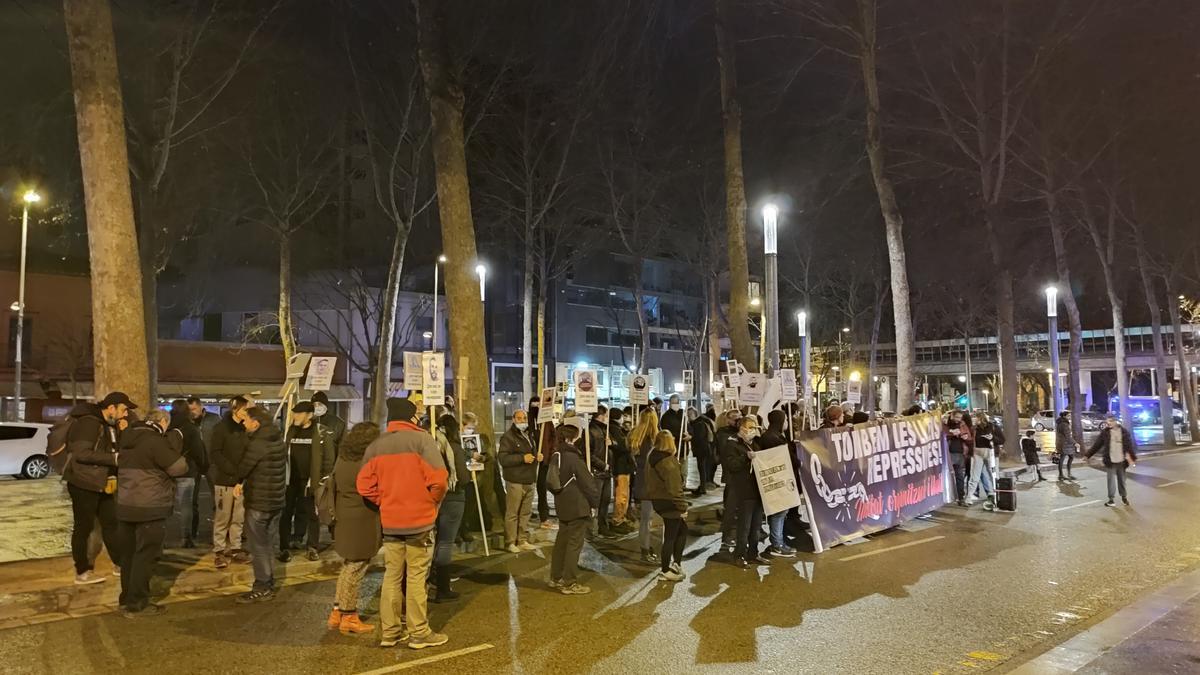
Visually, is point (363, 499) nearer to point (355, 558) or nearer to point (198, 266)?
point (355, 558)

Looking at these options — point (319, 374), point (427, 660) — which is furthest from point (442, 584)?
point (319, 374)

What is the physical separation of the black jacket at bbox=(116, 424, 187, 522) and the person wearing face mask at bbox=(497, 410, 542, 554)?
156 inches

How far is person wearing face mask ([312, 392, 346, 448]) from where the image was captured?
9570 millimetres

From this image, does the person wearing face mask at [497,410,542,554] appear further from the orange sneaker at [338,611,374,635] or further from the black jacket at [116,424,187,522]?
the black jacket at [116,424,187,522]

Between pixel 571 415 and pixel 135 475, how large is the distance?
4.85m

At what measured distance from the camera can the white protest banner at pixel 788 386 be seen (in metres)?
12.9

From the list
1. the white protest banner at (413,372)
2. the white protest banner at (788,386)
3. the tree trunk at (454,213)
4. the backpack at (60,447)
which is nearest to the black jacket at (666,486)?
the white protest banner at (413,372)

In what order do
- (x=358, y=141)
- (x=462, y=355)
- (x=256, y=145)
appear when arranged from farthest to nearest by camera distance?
(x=358, y=141) → (x=256, y=145) → (x=462, y=355)

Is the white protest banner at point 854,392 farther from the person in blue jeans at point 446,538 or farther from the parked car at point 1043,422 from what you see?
the parked car at point 1043,422

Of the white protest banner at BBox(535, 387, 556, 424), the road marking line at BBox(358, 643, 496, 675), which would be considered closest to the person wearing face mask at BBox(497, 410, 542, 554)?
the white protest banner at BBox(535, 387, 556, 424)

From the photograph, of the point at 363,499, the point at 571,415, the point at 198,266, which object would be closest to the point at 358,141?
the point at 198,266

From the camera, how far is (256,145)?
2494 centimetres

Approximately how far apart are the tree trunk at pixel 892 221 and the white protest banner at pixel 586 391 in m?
10.5

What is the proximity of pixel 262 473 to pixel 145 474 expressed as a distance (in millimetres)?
993
